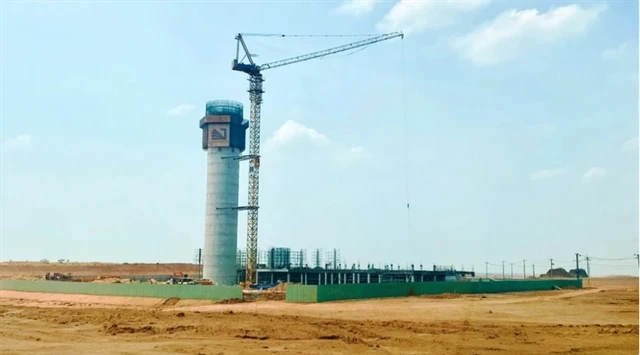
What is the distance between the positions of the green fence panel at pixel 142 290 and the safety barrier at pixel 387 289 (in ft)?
23.9

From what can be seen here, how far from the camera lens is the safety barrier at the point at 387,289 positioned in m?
52.7

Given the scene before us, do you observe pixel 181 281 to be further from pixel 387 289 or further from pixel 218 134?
pixel 387 289

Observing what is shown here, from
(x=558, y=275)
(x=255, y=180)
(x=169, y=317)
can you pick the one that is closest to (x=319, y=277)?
(x=255, y=180)

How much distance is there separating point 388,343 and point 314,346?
358 centimetres

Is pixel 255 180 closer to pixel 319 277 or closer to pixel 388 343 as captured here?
pixel 319 277

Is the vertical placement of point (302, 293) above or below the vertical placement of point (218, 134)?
below

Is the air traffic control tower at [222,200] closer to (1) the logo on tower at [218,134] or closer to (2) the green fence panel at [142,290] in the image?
(1) the logo on tower at [218,134]

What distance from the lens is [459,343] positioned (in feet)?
91.6

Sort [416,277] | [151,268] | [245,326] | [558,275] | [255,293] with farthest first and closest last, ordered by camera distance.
A: [558,275]
[151,268]
[416,277]
[255,293]
[245,326]

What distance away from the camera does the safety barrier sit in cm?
5269

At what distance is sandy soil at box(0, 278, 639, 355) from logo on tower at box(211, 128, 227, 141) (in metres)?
43.2

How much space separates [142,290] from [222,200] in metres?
26.7

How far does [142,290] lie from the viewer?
6281 cm

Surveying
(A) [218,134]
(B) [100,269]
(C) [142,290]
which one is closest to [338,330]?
(C) [142,290]
